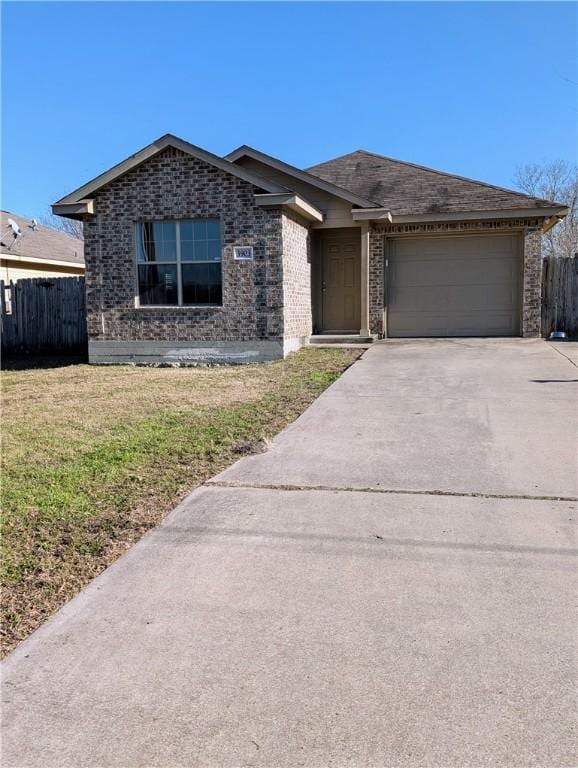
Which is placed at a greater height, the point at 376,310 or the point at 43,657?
the point at 376,310

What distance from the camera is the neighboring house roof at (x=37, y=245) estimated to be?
2056cm

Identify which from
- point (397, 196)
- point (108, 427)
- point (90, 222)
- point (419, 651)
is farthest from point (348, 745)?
point (397, 196)

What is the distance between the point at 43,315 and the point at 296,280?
22.6 feet

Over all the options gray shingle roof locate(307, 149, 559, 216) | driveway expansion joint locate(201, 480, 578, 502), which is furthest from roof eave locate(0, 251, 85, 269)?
driveway expansion joint locate(201, 480, 578, 502)

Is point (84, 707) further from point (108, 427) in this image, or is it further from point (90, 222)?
point (90, 222)

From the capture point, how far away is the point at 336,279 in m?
16.4

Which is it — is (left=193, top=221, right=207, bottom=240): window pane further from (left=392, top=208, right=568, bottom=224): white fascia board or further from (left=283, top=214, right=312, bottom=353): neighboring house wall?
(left=392, top=208, right=568, bottom=224): white fascia board

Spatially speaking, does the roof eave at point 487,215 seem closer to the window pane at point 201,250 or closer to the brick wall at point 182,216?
the brick wall at point 182,216

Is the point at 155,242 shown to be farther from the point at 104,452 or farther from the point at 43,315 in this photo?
the point at 104,452

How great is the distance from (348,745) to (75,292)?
15.6 m

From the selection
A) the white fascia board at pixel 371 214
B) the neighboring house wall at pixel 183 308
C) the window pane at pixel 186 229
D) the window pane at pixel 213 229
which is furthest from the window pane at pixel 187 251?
the white fascia board at pixel 371 214

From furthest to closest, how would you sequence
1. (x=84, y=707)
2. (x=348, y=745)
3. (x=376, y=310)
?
(x=376, y=310)
(x=84, y=707)
(x=348, y=745)

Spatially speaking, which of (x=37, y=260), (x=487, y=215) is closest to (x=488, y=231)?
(x=487, y=215)

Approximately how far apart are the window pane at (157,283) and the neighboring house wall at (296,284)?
2.32 meters
